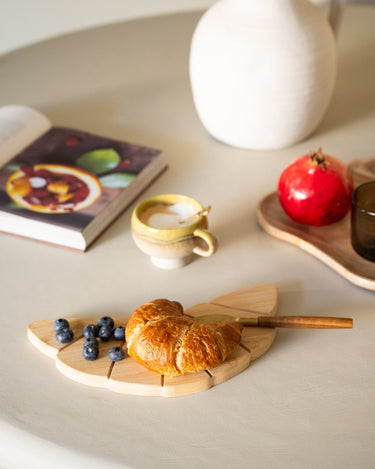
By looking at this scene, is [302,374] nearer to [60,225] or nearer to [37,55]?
[60,225]

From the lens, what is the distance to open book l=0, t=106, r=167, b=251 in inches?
Answer: 38.0

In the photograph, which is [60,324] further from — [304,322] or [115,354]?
[304,322]

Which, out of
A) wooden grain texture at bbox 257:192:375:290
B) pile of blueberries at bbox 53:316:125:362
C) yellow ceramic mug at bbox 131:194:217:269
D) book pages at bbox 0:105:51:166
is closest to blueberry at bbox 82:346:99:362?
pile of blueberries at bbox 53:316:125:362

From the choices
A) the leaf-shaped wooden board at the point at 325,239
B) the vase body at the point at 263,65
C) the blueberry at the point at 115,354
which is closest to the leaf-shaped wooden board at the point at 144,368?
the blueberry at the point at 115,354

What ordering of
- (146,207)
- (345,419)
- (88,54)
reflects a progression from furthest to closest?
1. (88,54)
2. (146,207)
3. (345,419)

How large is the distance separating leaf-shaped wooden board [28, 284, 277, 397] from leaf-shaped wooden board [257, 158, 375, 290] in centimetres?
13

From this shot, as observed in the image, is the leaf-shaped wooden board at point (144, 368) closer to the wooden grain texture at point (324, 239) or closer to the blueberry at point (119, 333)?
the blueberry at point (119, 333)

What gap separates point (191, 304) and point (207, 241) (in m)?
0.09

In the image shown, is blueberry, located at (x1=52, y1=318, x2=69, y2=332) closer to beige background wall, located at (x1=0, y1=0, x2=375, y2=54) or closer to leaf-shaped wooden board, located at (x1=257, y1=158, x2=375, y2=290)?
leaf-shaped wooden board, located at (x1=257, y1=158, x2=375, y2=290)

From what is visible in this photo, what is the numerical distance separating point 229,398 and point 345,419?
0.13 m

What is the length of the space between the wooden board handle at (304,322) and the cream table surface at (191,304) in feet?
0.07

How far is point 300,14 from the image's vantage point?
1.10 metres

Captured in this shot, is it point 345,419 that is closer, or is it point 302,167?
point 345,419

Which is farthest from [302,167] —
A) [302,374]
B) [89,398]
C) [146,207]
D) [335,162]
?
[89,398]
